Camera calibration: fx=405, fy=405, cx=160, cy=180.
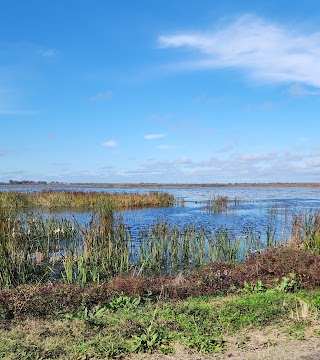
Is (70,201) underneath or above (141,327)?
above

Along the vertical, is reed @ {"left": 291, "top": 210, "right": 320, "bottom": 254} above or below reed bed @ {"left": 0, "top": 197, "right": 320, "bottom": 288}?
above

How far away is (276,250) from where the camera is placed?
8984 millimetres

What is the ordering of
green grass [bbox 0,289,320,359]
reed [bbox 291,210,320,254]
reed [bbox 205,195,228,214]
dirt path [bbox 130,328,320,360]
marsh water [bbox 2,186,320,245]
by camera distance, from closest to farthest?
dirt path [bbox 130,328,320,360], green grass [bbox 0,289,320,359], reed [bbox 291,210,320,254], marsh water [bbox 2,186,320,245], reed [bbox 205,195,228,214]

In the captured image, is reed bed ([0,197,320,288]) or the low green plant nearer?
the low green plant

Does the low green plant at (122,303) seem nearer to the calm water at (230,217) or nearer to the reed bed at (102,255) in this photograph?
→ the reed bed at (102,255)

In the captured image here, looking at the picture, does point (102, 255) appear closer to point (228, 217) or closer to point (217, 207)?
point (228, 217)

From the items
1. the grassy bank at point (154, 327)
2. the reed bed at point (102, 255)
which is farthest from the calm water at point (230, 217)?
the grassy bank at point (154, 327)

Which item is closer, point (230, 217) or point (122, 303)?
point (122, 303)

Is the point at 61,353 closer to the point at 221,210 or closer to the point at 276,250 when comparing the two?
the point at 276,250

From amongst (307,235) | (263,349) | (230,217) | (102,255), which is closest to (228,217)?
(230,217)

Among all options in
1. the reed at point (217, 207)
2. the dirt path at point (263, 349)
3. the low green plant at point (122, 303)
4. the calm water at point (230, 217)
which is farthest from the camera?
the reed at point (217, 207)

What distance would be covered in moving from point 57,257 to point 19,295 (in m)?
5.51

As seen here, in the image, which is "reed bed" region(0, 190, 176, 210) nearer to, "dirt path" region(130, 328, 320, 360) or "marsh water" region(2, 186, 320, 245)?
"marsh water" region(2, 186, 320, 245)

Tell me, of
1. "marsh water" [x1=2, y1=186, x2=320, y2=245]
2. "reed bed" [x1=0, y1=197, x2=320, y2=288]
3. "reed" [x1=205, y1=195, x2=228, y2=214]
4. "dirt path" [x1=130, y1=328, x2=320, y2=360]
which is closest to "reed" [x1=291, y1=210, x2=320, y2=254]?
"reed bed" [x1=0, y1=197, x2=320, y2=288]
